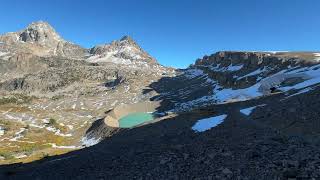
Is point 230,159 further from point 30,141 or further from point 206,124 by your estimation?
point 30,141

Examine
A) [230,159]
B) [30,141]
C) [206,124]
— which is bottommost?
[30,141]

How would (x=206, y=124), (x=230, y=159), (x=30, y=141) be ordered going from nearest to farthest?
1. (x=230, y=159)
2. (x=206, y=124)
3. (x=30, y=141)

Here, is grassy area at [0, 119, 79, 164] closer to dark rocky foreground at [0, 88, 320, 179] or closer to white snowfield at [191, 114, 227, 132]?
white snowfield at [191, 114, 227, 132]

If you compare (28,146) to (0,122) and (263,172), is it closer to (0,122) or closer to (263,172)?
(0,122)

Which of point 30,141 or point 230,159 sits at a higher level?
point 230,159

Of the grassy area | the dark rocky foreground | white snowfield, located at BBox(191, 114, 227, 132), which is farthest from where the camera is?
the grassy area

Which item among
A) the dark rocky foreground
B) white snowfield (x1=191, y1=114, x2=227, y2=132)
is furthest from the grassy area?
the dark rocky foreground

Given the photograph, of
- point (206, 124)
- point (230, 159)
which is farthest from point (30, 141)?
point (230, 159)

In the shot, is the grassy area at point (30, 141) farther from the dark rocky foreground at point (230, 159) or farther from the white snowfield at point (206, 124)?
the dark rocky foreground at point (230, 159)

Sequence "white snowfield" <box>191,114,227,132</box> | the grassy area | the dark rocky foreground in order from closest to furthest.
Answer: the dark rocky foreground < "white snowfield" <box>191,114,227,132</box> < the grassy area

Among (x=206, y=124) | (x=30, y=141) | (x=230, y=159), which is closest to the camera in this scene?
(x=230, y=159)

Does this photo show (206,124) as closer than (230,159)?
No

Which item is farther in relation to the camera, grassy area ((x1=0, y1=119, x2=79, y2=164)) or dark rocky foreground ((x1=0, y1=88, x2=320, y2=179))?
grassy area ((x1=0, y1=119, x2=79, y2=164))

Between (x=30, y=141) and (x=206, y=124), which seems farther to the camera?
(x=30, y=141)
